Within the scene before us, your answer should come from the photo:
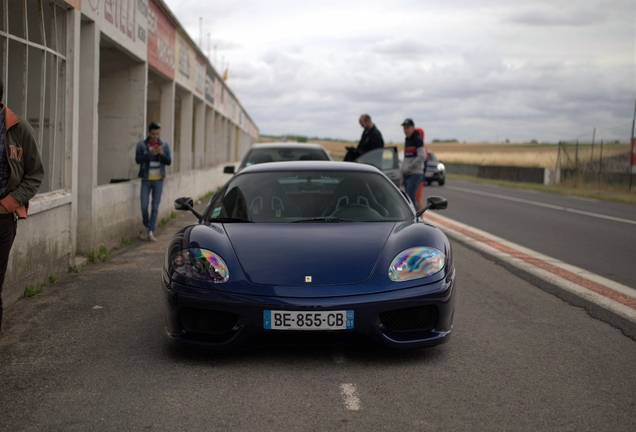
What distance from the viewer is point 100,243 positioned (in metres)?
8.71

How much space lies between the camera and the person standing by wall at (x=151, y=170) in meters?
10.4

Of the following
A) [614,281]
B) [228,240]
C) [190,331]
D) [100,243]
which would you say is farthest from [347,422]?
[100,243]

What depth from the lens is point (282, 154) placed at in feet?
35.3

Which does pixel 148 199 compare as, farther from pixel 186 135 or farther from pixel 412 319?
pixel 186 135

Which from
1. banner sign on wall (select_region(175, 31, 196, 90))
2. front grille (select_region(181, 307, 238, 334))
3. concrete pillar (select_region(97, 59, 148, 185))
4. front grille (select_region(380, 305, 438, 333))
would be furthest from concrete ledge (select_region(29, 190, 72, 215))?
banner sign on wall (select_region(175, 31, 196, 90))

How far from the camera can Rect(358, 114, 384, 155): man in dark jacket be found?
42.3 ft

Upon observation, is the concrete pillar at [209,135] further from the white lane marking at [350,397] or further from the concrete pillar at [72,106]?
the white lane marking at [350,397]

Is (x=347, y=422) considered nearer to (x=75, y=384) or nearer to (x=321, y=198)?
(x=75, y=384)

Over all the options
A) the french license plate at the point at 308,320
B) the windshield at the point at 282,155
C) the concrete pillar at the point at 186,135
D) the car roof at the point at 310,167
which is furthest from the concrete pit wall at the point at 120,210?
the french license plate at the point at 308,320

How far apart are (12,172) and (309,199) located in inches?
90.2

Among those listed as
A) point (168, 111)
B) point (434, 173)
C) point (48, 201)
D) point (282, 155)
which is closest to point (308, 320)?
point (48, 201)

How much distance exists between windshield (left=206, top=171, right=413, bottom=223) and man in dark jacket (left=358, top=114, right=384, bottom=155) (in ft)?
23.1

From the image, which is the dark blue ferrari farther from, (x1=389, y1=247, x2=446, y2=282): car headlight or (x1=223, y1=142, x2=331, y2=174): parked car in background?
(x1=223, y1=142, x2=331, y2=174): parked car in background

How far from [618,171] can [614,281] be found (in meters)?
19.4
